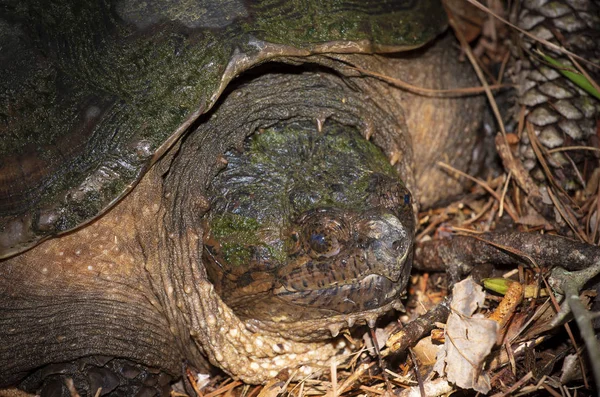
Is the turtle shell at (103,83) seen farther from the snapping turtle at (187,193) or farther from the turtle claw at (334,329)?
the turtle claw at (334,329)

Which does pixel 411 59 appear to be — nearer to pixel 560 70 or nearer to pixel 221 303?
pixel 560 70

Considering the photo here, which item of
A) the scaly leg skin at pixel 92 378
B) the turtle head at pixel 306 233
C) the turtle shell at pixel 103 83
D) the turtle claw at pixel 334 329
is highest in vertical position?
the turtle shell at pixel 103 83

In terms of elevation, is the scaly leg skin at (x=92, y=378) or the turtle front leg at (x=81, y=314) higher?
the turtle front leg at (x=81, y=314)

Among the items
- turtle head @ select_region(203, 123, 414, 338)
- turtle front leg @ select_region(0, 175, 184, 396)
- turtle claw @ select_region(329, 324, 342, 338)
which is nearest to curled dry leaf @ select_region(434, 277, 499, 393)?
turtle head @ select_region(203, 123, 414, 338)

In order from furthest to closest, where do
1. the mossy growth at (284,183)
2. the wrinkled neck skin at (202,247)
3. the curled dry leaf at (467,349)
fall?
the wrinkled neck skin at (202,247) → the mossy growth at (284,183) → the curled dry leaf at (467,349)

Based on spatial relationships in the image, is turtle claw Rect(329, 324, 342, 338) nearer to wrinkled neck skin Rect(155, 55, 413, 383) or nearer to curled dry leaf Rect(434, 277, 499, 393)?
wrinkled neck skin Rect(155, 55, 413, 383)

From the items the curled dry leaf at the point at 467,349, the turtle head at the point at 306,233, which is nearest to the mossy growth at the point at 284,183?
the turtle head at the point at 306,233

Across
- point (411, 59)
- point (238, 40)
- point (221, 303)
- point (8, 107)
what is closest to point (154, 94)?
point (238, 40)

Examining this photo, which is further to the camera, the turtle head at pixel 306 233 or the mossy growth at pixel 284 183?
the mossy growth at pixel 284 183
